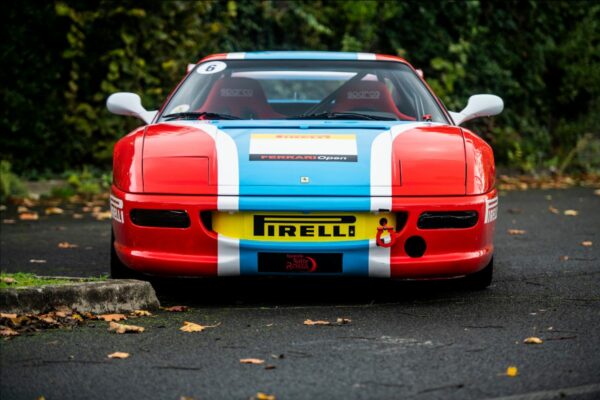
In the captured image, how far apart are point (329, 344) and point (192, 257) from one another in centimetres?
111

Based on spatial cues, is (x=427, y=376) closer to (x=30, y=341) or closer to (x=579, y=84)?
(x=30, y=341)

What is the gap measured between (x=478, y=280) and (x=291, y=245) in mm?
1347

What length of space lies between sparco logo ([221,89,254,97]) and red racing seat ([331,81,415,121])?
54 cm

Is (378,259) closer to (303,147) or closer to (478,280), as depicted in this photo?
(303,147)

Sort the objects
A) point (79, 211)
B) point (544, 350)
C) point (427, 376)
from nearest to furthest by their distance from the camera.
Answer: point (427, 376) < point (544, 350) < point (79, 211)

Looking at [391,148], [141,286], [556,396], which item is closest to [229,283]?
[141,286]

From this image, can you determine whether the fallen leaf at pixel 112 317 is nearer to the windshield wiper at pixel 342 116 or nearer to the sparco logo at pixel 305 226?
the sparco logo at pixel 305 226

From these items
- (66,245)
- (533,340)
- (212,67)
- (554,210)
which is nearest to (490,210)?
(533,340)

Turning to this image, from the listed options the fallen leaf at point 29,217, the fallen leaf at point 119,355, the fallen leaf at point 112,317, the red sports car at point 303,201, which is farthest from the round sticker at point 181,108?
the fallen leaf at point 29,217

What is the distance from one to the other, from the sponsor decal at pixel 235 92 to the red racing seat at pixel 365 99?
544mm

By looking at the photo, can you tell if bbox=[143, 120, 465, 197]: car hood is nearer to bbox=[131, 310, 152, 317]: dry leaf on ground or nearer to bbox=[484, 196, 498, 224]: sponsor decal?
bbox=[484, 196, 498, 224]: sponsor decal

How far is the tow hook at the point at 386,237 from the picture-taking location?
5.40 m

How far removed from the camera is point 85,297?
17.3ft

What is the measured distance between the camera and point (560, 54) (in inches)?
647
